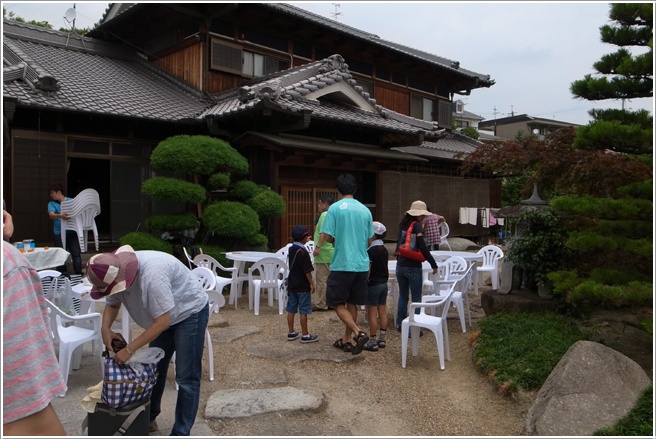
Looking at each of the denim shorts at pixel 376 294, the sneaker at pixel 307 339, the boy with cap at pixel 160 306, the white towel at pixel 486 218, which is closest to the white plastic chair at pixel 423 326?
the denim shorts at pixel 376 294

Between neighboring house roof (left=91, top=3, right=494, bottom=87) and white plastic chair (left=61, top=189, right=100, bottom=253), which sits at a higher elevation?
neighboring house roof (left=91, top=3, right=494, bottom=87)

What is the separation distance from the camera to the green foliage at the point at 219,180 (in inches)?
356

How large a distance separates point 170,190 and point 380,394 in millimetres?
5385

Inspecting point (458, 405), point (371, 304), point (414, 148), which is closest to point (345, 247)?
point (371, 304)

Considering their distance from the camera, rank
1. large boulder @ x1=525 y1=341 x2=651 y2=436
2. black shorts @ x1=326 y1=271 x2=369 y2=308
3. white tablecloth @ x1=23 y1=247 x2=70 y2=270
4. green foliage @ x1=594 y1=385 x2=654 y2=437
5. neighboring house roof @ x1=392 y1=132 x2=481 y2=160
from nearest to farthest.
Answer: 1. green foliage @ x1=594 y1=385 x2=654 y2=437
2. large boulder @ x1=525 y1=341 x2=651 y2=436
3. black shorts @ x1=326 y1=271 x2=369 y2=308
4. white tablecloth @ x1=23 y1=247 x2=70 y2=270
5. neighboring house roof @ x1=392 y1=132 x2=481 y2=160

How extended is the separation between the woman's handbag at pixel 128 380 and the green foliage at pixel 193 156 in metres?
5.93

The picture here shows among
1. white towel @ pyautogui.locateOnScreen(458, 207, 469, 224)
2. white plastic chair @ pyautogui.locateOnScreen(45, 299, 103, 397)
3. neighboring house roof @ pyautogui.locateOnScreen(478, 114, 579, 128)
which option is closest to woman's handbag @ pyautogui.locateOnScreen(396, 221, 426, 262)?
white plastic chair @ pyautogui.locateOnScreen(45, 299, 103, 397)

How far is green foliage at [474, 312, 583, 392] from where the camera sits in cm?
434

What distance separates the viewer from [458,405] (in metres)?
4.34

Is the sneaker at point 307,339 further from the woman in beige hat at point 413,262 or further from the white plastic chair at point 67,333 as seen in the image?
the white plastic chair at point 67,333

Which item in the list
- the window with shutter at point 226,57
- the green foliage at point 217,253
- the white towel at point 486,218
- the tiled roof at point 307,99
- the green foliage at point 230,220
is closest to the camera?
the green foliage at point 230,220

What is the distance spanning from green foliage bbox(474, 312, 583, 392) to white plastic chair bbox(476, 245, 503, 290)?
304 centimetres

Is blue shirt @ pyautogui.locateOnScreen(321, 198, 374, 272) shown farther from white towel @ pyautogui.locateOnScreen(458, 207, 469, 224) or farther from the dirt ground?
white towel @ pyautogui.locateOnScreen(458, 207, 469, 224)

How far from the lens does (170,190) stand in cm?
840
